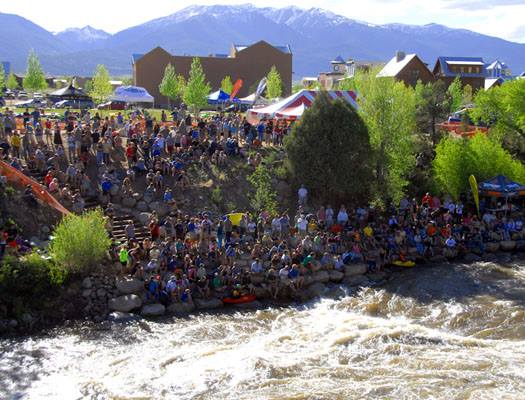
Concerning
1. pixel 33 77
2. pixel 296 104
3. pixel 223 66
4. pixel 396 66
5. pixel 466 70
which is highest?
pixel 396 66

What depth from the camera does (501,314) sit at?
770 inches

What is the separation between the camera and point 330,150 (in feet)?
89.1

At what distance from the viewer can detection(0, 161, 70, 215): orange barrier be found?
23094 mm

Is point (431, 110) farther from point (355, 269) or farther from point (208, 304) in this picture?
point (208, 304)

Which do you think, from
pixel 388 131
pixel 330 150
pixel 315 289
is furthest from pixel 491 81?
pixel 315 289

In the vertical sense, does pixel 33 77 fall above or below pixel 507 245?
above

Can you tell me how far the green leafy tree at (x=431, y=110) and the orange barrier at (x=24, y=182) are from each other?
20.9 m

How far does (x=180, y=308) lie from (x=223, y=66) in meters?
64.9

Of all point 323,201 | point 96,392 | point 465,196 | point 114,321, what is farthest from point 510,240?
point 96,392

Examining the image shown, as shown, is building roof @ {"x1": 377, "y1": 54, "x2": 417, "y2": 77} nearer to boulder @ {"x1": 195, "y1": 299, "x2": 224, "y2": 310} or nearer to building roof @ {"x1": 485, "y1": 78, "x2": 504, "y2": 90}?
building roof @ {"x1": 485, "y1": 78, "x2": 504, "y2": 90}

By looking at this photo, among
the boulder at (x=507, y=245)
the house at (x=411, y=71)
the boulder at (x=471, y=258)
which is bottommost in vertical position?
the boulder at (x=471, y=258)

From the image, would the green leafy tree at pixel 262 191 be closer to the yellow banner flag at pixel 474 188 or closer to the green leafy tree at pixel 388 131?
the green leafy tree at pixel 388 131

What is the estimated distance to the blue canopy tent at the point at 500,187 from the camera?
1129 inches

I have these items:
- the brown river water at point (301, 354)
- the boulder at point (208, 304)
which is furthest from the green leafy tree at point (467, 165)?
the boulder at point (208, 304)
